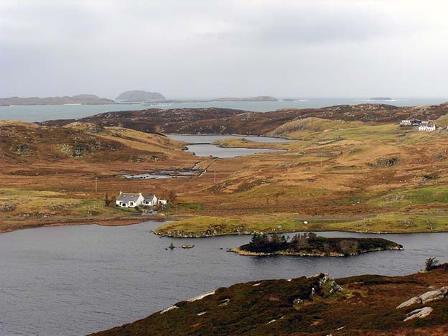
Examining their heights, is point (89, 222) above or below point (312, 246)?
below

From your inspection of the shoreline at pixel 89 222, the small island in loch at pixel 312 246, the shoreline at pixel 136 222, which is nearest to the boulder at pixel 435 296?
the small island in loch at pixel 312 246

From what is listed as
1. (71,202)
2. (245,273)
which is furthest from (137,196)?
(245,273)

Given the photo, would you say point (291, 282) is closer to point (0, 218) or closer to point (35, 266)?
point (35, 266)

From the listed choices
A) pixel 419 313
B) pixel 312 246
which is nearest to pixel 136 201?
pixel 312 246

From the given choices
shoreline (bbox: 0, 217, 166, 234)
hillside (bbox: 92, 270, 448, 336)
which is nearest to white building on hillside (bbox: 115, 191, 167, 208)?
shoreline (bbox: 0, 217, 166, 234)

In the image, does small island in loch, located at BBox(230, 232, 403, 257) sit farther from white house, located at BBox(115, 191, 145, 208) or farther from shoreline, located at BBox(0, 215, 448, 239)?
white house, located at BBox(115, 191, 145, 208)

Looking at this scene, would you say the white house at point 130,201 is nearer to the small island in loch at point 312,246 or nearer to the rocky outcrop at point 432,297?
the small island in loch at point 312,246

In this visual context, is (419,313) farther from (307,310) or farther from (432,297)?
(307,310)

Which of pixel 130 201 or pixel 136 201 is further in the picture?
pixel 136 201
